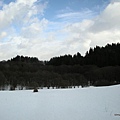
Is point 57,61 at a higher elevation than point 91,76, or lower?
higher

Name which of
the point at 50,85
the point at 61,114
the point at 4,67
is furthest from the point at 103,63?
the point at 61,114

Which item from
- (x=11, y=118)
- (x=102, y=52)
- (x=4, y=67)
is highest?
(x=102, y=52)

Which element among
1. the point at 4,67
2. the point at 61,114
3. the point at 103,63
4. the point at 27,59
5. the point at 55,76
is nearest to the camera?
the point at 61,114

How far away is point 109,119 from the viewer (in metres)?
12.0

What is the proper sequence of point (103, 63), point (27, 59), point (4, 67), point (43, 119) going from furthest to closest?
point (27, 59)
point (103, 63)
point (4, 67)
point (43, 119)

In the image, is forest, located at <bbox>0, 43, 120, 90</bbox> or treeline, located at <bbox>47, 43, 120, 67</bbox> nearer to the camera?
forest, located at <bbox>0, 43, 120, 90</bbox>

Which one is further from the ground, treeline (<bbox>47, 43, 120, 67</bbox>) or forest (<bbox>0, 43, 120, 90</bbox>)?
treeline (<bbox>47, 43, 120, 67</bbox>)

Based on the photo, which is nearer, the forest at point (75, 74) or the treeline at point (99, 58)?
the forest at point (75, 74)

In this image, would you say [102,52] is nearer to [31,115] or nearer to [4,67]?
[4,67]

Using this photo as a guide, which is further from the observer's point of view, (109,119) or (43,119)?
(43,119)

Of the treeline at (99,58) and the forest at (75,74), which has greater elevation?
the treeline at (99,58)

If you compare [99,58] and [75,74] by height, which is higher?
[99,58]

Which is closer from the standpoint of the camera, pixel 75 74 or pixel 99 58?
pixel 75 74

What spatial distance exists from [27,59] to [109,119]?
182613mm
